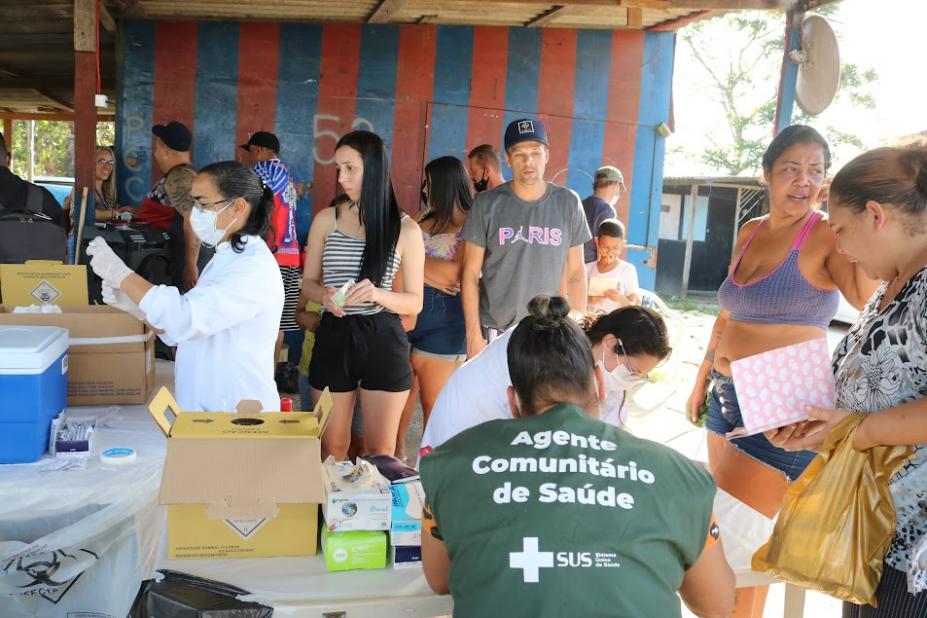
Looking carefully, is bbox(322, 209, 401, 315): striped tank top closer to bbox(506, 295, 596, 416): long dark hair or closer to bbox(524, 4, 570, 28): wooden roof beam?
bbox(506, 295, 596, 416): long dark hair

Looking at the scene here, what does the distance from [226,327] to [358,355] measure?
86cm

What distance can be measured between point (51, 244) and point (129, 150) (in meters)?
1.71

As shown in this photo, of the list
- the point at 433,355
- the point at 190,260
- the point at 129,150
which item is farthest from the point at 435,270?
the point at 129,150

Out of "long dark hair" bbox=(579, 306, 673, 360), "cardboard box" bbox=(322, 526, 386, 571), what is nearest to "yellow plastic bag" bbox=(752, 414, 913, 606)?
"long dark hair" bbox=(579, 306, 673, 360)

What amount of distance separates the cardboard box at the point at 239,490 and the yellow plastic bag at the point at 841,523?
113 centimetres

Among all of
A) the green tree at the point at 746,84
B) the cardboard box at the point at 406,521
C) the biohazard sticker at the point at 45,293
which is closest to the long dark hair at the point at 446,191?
the biohazard sticker at the point at 45,293

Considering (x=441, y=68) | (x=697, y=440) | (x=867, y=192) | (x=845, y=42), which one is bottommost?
(x=697, y=440)

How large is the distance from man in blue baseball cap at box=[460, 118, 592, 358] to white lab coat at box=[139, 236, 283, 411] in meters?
1.45

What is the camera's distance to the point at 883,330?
186 centimetres

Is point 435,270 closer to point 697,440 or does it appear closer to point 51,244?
point 51,244

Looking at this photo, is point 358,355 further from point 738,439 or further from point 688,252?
point 688,252

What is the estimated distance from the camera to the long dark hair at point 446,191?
4.31m

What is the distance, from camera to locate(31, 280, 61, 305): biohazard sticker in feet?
10.5

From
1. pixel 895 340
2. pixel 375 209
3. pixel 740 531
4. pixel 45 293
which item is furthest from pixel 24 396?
pixel 895 340
